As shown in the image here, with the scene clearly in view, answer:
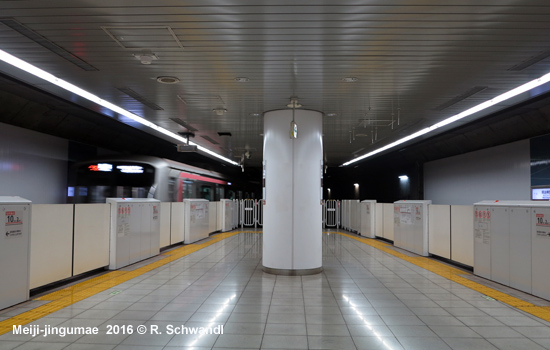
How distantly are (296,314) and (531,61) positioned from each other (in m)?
5.26

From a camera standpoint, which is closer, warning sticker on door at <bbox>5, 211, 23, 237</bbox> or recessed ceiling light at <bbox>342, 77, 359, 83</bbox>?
warning sticker on door at <bbox>5, 211, 23, 237</bbox>

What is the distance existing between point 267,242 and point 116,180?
22.5 feet

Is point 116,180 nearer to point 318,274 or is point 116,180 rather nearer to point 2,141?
point 2,141

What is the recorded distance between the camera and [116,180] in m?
12.7

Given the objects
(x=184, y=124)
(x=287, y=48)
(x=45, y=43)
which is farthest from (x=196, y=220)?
(x=287, y=48)

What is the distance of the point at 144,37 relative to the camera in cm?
518

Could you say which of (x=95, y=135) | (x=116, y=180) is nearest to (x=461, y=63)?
(x=116, y=180)

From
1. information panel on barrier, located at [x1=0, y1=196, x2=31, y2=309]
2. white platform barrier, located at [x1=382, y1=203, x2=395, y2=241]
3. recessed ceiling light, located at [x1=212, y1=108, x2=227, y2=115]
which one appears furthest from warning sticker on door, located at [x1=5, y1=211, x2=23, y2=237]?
white platform barrier, located at [x1=382, y1=203, x2=395, y2=241]

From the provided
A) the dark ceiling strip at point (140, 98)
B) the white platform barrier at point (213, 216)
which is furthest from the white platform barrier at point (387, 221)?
the dark ceiling strip at point (140, 98)

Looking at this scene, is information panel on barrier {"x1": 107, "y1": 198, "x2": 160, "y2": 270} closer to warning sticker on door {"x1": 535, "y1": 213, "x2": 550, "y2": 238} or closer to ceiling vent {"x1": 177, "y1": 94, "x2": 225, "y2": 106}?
ceiling vent {"x1": 177, "y1": 94, "x2": 225, "y2": 106}

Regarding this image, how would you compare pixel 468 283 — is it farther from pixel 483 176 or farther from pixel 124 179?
pixel 124 179

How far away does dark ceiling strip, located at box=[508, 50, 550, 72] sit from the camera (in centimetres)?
560

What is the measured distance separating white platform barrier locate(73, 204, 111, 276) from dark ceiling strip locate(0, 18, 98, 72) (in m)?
2.58

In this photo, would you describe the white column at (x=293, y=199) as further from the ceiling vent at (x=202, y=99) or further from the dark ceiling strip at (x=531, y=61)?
the dark ceiling strip at (x=531, y=61)
